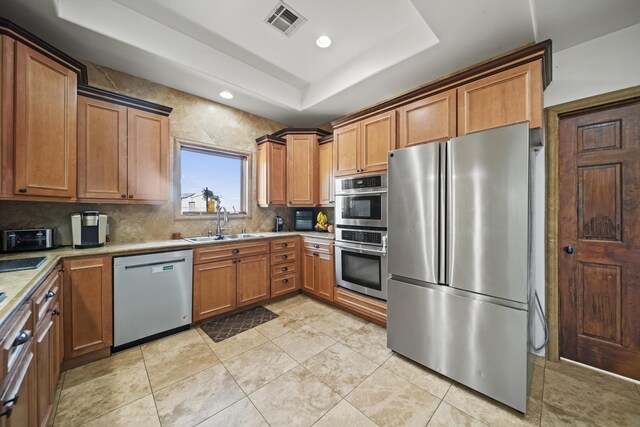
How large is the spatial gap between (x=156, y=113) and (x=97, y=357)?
7.86 ft

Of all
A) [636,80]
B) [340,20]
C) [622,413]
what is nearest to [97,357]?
[340,20]

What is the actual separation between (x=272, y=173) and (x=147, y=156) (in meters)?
1.59

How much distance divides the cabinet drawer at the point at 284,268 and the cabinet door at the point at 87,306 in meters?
1.70

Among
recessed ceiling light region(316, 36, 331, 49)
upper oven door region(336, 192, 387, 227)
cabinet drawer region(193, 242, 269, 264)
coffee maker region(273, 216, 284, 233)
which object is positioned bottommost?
cabinet drawer region(193, 242, 269, 264)

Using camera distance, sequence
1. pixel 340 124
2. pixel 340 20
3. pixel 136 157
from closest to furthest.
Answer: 1. pixel 340 20
2. pixel 136 157
3. pixel 340 124

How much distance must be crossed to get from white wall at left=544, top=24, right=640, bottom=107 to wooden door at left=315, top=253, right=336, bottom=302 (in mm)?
2736

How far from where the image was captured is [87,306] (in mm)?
1994

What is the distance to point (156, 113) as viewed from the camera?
2.59 meters

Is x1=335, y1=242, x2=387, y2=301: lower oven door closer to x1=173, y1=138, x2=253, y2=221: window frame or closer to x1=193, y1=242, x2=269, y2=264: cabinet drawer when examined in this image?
x1=193, y1=242, x2=269, y2=264: cabinet drawer

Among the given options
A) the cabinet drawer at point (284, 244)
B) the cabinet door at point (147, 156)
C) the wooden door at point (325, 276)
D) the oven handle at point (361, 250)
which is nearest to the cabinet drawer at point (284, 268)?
the cabinet drawer at point (284, 244)

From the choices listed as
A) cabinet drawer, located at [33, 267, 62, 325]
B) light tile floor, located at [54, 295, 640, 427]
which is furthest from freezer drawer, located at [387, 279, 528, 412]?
cabinet drawer, located at [33, 267, 62, 325]

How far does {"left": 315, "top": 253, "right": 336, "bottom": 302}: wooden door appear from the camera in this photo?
10.4 feet

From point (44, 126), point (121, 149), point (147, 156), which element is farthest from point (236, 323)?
point (44, 126)

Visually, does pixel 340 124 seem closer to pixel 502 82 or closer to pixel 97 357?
pixel 502 82
